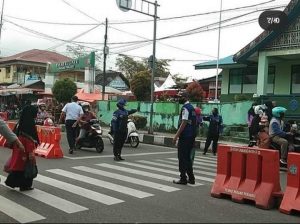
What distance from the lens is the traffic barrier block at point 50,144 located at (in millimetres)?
13122

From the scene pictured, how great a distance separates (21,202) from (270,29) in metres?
17.0

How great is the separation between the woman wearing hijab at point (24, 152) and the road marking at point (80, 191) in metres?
0.69

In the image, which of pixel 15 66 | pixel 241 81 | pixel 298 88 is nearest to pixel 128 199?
pixel 298 88

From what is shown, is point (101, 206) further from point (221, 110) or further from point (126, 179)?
point (221, 110)

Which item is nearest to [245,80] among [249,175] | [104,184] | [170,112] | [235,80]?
[235,80]

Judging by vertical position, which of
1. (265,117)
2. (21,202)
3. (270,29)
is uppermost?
(270,29)

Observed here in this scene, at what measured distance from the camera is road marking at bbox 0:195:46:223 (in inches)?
245

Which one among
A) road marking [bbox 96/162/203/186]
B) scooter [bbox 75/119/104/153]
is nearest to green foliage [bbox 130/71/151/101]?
scooter [bbox 75/119/104/153]

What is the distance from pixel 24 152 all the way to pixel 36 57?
51.7 metres

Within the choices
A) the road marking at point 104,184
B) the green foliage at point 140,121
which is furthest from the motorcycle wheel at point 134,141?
the green foliage at point 140,121

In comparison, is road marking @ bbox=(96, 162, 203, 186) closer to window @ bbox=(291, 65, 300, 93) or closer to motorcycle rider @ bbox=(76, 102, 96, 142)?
motorcycle rider @ bbox=(76, 102, 96, 142)

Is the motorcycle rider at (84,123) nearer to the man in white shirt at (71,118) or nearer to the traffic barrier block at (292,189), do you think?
the man in white shirt at (71,118)

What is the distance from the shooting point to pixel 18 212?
6609mm

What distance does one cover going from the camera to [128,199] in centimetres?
751
